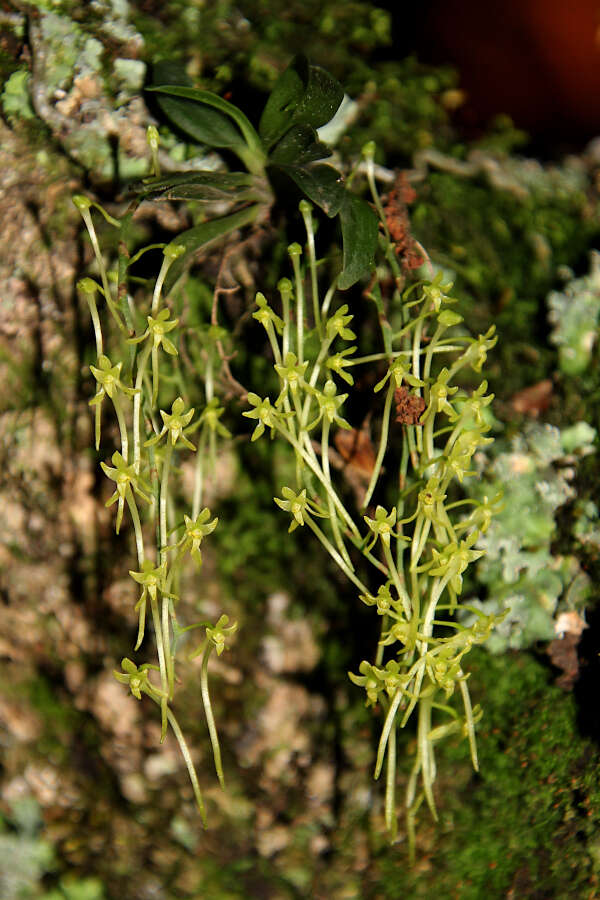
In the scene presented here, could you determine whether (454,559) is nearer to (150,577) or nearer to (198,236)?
(150,577)

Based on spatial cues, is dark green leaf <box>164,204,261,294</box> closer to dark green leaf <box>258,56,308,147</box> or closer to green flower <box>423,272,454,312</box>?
dark green leaf <box>258,56,308,147</box>

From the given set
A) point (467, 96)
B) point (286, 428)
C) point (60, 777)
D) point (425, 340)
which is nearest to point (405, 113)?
point (467, 96)

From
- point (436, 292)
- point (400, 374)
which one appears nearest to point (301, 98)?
point (436, 292)

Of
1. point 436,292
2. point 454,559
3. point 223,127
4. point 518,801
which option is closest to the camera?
point 454,559

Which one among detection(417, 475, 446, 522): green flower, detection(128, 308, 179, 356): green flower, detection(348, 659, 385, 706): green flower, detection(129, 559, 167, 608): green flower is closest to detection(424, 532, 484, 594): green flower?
detection(417, 475, 446, 522): green flower

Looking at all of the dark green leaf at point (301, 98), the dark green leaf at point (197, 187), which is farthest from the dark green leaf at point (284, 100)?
the dark green leaf at point (197, 187)

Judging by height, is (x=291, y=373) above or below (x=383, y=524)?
above
